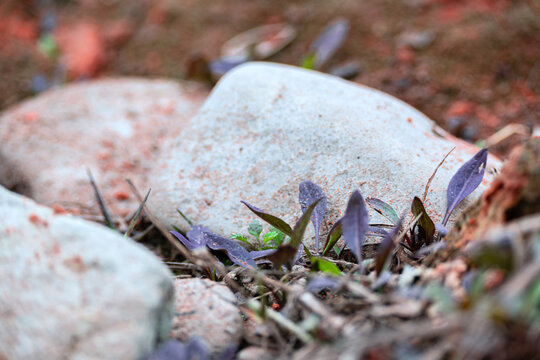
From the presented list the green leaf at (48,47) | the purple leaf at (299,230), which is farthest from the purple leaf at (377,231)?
the green leaf at (48,47)

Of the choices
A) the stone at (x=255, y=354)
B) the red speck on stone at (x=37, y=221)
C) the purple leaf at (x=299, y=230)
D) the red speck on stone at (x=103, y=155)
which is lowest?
the red speck on stone at (x=103, y=155)

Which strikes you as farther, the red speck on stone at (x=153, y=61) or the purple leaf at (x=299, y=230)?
the red speck on stone at (x=153, y=61)

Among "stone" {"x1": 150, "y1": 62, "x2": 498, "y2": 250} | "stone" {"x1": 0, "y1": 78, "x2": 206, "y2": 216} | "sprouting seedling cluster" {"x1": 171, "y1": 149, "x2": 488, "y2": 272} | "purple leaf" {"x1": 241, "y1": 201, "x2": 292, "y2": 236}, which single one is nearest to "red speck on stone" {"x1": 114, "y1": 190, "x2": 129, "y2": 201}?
"stone" {"x1": 0, "y1": 78, "x2": 206, "y2": 216}

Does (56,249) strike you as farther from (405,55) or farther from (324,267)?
(405,55)

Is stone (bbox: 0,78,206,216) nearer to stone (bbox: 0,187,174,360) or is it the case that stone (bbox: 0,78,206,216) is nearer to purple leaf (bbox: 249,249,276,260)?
purple leaf (bbox: 249,249,276,260)

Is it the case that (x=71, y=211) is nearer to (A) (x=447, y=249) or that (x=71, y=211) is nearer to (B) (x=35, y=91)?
(B) (x=35, y=91)

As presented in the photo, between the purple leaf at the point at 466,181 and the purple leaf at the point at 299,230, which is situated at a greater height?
the purple leaf at the point at 466,181

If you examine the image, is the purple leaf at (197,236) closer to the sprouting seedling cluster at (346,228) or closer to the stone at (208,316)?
the sprouting seedling cluster at (346,228)

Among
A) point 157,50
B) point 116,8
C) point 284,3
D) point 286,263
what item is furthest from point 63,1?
point 286,263
